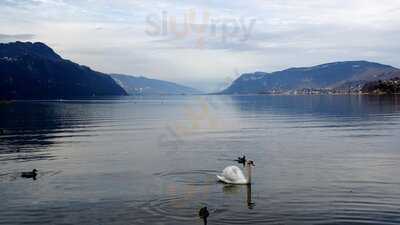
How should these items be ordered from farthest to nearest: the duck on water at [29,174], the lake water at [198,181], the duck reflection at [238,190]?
the duck on water at [29,174] → the duck reflection at [238,190] → the lake water at [198,181]

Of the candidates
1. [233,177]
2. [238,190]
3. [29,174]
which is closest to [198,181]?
[233,177]

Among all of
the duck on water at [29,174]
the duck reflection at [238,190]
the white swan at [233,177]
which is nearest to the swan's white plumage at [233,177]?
the white swan at [233,177]

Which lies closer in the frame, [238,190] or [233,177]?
[238,190]

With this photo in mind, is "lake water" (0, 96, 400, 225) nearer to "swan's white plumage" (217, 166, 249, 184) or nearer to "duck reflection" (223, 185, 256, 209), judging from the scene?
"duck reflection" (223, 185, 256, 209)

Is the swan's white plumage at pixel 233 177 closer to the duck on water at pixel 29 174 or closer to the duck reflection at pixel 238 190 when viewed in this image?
the duck reflection at pixel 238 190

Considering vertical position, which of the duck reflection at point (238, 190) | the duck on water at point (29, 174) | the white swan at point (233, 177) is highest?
the white swan at point (233, 177)

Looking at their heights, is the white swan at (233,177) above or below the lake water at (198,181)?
above

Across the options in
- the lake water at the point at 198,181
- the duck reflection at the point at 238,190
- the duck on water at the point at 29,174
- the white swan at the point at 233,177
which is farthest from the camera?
the duck on water at the point at 29,174

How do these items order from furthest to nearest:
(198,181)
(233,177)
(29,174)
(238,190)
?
(29,174)
(198,181)
(233,177)
(238,190)

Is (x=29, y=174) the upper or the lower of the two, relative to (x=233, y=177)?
lower

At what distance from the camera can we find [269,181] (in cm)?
4769

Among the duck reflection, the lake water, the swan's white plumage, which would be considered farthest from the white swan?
the lake water

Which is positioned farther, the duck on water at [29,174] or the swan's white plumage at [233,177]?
the duck on water at [29,174]

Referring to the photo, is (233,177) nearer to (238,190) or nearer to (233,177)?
(233,177)
